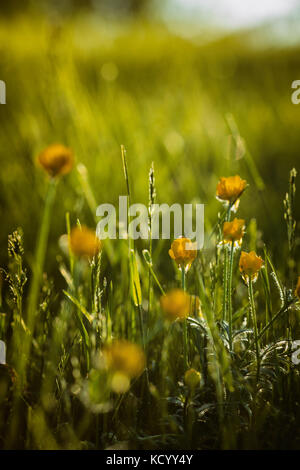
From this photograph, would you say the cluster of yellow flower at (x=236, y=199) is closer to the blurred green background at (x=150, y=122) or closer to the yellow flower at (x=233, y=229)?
the yellow flower at (x=233, y=229)

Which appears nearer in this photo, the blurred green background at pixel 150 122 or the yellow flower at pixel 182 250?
the yellow flower at pixel 182 250

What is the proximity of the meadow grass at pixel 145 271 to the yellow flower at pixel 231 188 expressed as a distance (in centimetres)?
9

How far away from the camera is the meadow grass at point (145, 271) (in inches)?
28.5

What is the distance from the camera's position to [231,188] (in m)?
0.73

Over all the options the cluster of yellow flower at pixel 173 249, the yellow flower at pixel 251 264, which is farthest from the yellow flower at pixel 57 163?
the yellow flower at pixel 251 264

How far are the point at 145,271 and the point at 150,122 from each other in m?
1.16

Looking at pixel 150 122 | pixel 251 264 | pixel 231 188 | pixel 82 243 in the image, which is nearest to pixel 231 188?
pixel 231 188

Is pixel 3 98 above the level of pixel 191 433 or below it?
above

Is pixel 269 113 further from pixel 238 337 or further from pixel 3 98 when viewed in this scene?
pixel 238 337

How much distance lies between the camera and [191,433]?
0.71 meters

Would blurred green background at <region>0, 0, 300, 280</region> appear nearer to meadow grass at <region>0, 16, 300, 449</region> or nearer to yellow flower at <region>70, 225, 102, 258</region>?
meadow grass at <region>0, 16, 300, 449</region>

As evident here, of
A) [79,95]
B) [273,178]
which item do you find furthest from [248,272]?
[79,95]

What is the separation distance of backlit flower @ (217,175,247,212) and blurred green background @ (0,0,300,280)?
370mm
